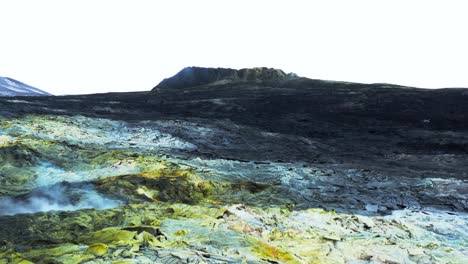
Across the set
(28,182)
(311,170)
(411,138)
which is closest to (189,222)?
(28,182)

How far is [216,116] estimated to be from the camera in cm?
1741

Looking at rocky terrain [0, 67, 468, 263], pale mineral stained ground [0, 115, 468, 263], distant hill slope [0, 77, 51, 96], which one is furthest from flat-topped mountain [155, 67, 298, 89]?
distant hill slope [0, 77, 51, 96]

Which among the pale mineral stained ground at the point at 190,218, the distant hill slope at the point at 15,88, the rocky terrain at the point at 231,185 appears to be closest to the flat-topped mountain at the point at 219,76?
the rocky terrain at the point at 231,185

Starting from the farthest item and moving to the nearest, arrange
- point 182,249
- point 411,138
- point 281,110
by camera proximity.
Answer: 1. point 281,110
2. point 411,138
3. point 182,249

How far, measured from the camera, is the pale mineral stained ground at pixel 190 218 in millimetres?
4949

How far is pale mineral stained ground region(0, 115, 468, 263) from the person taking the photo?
4.95 meters

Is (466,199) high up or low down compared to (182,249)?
down

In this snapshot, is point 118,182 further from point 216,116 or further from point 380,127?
point 380,127

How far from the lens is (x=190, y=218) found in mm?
6262

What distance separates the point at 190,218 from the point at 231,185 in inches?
99.3

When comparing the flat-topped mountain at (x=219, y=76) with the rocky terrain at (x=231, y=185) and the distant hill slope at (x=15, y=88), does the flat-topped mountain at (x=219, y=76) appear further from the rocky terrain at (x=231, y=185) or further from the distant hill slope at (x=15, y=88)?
the distant hill slope at (x=15, y=88)

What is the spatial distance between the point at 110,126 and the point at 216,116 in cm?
472

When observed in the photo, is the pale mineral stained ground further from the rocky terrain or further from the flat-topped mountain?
the flat-topped mountain

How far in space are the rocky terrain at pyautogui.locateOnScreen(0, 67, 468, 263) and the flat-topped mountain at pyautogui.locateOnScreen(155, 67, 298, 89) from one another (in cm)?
1426
